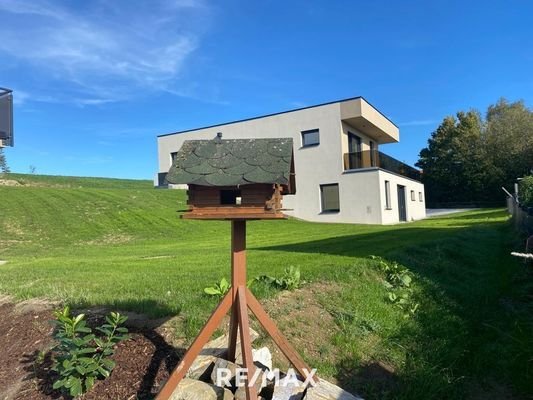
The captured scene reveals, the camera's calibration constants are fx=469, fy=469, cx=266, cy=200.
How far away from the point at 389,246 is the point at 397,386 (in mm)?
5671

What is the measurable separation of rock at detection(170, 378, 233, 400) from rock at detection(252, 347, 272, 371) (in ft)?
1.33

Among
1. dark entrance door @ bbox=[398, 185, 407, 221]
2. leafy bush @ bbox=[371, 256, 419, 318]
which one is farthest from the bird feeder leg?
dark entrance door @ bbox=[398, 185, 407, 221]

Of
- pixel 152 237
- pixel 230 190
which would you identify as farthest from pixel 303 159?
pixel 230 190

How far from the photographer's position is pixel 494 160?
144 ft

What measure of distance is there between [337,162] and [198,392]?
21344 millimetres

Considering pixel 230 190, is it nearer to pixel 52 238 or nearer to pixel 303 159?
pixel 52 238

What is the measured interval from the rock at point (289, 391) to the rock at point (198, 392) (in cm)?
35

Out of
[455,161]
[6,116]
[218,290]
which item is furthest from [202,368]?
[455,161]

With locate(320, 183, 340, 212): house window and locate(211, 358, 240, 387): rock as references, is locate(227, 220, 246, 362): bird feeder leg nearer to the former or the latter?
locate(211, 358, 240, 387): rock

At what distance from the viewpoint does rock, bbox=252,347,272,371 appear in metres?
3.80

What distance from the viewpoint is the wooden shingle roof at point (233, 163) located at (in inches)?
130

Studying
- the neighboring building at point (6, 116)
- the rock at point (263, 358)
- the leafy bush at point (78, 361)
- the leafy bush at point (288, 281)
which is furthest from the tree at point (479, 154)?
the leafy bush at point (78, 361)

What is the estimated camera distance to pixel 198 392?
342cm

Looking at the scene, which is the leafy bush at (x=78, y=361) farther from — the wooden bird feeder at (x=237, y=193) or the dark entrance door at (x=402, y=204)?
the dark entrance door at (x=402, y=204)
